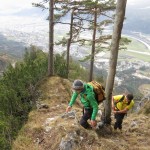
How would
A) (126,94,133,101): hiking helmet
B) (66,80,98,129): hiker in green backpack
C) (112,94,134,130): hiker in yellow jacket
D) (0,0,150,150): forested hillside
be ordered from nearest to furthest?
1. (66,80,98,129): hiker in green backpack
2. (0,0,150,150): forested hillside
3. (126,94,133,101): hiking helmet
4. (112,94,134,130): hiker in yellow jacket

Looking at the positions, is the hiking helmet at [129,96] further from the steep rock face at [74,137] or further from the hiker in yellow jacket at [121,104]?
the steep rock face at [74,137]

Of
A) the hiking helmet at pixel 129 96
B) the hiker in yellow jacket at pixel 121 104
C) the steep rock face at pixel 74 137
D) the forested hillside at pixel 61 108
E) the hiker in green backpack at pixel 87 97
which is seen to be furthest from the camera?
the hiker in yellow jacket at pixel 121 104

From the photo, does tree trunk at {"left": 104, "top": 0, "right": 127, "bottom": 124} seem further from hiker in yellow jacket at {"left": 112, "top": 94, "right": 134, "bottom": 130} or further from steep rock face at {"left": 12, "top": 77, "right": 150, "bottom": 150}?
steep rock face at {"left": 12, "top": 77, "right": 150, "bottom": 150}

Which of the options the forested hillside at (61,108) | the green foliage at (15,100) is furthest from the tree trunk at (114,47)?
the green foliage at (15,100)

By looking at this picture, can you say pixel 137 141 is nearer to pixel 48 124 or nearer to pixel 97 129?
pixel 97 129

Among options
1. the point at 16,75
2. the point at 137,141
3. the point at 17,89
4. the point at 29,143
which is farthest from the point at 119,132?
the point at 16,75

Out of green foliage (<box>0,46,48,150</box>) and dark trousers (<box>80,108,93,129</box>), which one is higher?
dark trousers (<box>80,108,93,129</box>)

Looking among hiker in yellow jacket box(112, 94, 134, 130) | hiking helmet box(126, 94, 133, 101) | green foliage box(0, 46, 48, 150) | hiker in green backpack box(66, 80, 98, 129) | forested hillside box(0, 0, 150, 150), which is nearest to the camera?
hiker in green backpack box(66, 80, 98, 129)

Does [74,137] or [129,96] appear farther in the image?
[129,96]

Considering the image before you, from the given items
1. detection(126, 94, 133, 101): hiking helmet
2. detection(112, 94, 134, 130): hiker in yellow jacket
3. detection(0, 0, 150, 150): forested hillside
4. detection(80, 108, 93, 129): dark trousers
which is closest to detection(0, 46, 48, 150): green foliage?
detection(0, 0, 150, 150): forested hillside

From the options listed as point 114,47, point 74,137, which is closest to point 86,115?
point 74,137

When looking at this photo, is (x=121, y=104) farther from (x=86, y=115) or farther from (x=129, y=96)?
(x=86, y=115)

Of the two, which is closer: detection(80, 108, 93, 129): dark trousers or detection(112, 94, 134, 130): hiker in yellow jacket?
detection(80, 108, 93, 129): dark trousers

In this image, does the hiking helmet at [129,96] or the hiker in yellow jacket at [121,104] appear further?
the hiker in yellow jacket at [121,104]
